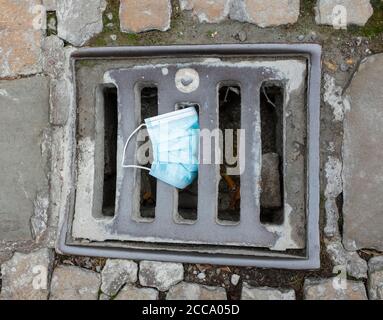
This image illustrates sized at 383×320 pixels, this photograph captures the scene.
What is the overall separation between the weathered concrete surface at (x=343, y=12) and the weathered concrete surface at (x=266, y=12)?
100 millimetres

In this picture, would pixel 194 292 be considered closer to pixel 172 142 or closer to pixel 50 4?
pixel 172 142

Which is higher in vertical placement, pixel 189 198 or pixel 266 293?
pixel 189 198

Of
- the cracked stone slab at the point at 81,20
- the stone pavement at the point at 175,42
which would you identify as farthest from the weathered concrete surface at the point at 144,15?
the cracked stone slab at the point at 81,20

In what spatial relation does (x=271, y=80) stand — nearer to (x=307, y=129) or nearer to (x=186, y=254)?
(x=307, y=129)

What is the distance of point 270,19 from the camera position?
1.90 metres

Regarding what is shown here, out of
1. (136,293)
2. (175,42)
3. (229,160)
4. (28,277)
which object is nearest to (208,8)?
(175,42)

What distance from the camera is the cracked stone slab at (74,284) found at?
1989 millimetres

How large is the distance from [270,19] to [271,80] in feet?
0.89

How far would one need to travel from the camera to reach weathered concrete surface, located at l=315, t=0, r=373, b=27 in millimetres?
1859

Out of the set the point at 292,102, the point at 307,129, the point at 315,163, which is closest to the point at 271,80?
the point at 292,102

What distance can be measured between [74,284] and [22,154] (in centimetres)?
62

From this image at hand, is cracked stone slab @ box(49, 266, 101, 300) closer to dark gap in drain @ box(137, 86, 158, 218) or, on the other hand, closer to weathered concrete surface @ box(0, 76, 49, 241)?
weathered concrete surface @ box(0, 76, 49, 241)

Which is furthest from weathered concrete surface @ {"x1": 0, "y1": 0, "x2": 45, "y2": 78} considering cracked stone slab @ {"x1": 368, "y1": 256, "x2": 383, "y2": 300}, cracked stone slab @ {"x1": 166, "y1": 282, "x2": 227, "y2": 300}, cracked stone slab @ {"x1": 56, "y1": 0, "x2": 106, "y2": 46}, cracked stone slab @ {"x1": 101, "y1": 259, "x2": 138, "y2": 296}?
cracked stone slab @ {"x1": 368, "y1": 256, "x2": 383, "y2": 300}

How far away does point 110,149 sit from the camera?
2.09 m
